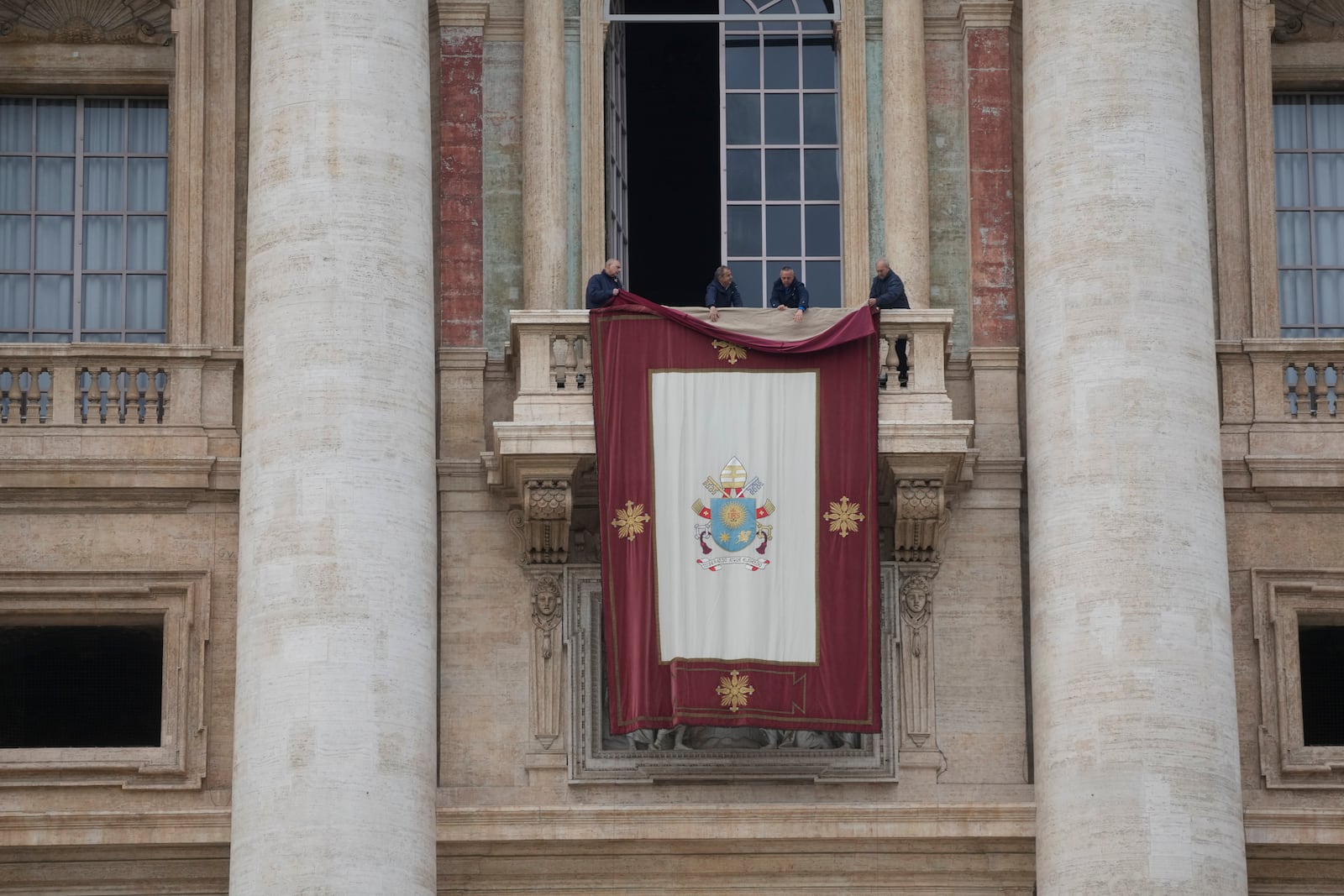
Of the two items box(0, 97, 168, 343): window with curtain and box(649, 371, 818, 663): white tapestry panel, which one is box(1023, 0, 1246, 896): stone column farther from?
box(0, 97, 168, 343): window with curtain

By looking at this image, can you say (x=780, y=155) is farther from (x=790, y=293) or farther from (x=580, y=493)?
(x=580, y=493)

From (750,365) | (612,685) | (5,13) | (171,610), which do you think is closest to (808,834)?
(612,685)

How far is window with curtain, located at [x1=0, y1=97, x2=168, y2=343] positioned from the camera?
91.9 ft

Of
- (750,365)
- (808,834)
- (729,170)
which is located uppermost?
(729,170)

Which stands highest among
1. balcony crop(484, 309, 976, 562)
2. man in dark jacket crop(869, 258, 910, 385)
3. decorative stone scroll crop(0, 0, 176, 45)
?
decorative stone scroll crop(0, 0, 176, 45)

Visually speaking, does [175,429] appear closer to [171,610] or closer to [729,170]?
[171,610]

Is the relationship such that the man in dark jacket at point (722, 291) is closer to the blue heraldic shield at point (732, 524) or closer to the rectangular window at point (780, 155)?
the rectangular window at point (780, 155)

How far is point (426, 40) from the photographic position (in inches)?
1033

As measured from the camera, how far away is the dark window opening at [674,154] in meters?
28.1

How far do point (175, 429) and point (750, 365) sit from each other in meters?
4.86

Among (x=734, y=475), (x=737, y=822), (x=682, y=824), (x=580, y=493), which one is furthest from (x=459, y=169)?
(x=737, y=822)

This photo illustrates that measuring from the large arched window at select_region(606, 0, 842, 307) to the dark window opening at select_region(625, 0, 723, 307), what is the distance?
10 millimetres

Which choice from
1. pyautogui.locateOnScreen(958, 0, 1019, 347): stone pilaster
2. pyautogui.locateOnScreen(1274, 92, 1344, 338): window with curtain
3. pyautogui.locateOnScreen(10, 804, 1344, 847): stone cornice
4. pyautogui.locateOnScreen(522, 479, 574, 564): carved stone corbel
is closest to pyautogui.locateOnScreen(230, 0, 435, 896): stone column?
pyautogui.locateOnScreen(522, 479, 574, 564): carved stone corbel

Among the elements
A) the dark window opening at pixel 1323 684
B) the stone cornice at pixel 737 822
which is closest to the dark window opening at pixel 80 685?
the stone cornice at pixel 737 822
